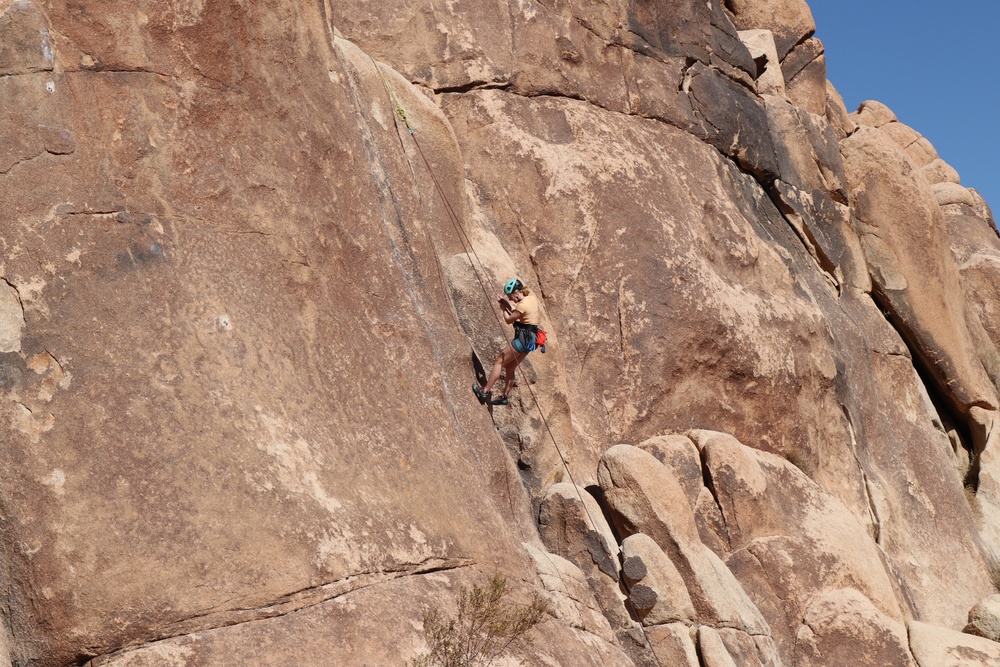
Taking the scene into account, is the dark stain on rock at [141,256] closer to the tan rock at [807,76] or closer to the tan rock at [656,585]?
the tan rock at [656,585]

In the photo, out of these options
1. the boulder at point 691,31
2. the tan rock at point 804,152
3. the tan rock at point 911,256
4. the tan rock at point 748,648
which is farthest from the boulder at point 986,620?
the boulder at point 691,31

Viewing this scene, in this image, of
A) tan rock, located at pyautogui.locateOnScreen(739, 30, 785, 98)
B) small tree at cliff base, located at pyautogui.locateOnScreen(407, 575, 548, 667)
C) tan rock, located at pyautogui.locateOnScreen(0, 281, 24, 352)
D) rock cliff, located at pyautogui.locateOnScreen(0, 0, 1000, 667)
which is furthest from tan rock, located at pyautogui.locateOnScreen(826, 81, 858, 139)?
tan rock, located at pyautogui.locateOnScreen(0, 281, 24, 352)

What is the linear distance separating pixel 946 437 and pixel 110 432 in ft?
53.0

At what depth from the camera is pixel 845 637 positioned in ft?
48.3

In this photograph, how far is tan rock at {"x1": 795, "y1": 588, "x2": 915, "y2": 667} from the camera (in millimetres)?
14609

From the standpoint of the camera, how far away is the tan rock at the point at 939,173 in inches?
1076

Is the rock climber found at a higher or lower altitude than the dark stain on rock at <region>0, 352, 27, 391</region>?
higher

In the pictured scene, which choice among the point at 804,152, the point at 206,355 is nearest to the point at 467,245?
the point at 206,355

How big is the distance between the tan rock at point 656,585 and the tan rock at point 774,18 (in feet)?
43.6

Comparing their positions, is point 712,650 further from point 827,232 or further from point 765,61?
point 765,61

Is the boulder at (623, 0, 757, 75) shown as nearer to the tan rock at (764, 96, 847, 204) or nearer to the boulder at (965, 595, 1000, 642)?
the tan rock at (764, 96, 847, 204)

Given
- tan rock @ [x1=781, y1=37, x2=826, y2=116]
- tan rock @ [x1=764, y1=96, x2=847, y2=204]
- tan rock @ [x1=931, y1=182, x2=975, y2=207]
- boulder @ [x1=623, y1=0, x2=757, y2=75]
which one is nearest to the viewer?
boulder @ [x1=623, y1=0, x2=757, y2=75]

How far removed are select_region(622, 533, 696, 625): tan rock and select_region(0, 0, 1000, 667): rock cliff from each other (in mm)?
35

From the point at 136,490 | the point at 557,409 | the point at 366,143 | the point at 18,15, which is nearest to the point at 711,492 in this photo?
the point at 557,409
